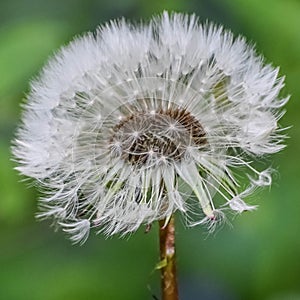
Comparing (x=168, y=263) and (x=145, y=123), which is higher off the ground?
(x=145, y=123)

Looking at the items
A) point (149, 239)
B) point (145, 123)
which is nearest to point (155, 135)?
point (145, 123)

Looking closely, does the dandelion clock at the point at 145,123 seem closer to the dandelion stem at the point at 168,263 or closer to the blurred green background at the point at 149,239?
the dandelion stem at the point at 168,263

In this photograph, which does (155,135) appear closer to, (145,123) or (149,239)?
(145,123)

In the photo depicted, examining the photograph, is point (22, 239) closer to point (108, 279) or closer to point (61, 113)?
point (108, 279)

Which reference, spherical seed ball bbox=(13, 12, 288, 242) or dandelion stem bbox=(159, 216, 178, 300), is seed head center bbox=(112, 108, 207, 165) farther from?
dandelion stem bbox=(159, 216, 178, 300)

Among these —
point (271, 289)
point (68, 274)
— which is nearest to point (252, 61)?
point (271, 289)

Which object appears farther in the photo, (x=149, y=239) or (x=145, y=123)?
(x=149, y=239)
